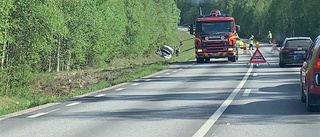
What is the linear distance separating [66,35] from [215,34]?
1299 cm

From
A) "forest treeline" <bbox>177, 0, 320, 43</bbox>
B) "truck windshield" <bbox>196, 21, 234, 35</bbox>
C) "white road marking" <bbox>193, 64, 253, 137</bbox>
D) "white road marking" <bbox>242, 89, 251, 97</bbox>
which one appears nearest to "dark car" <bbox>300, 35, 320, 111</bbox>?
"white road marking" <bbox>193, 64, 253, 137</bbox>

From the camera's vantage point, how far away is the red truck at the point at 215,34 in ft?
133

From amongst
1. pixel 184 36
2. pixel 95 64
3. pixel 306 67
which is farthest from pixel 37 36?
pixel 184 36

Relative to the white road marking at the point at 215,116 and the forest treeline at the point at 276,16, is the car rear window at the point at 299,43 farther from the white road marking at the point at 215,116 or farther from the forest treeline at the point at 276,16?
the forest treeline at the point at 276,16

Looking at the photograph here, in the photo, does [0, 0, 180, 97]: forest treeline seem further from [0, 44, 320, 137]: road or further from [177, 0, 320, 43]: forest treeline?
[177, 0, 320, 43]: forest treeline

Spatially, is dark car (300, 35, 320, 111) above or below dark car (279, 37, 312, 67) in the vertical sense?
below

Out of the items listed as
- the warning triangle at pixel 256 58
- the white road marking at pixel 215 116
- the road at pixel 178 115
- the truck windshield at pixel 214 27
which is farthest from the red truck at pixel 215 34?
the white road marking at pixel 215 116

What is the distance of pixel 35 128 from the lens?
13406mm

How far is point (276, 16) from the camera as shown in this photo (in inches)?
4254

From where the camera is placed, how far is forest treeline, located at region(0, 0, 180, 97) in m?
38.8

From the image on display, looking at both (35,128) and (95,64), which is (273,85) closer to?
(35,128)

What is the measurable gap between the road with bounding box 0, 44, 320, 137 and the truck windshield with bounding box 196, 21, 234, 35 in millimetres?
17071

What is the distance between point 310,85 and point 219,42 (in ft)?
86.8

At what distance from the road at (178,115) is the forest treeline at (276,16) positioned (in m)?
47.4
